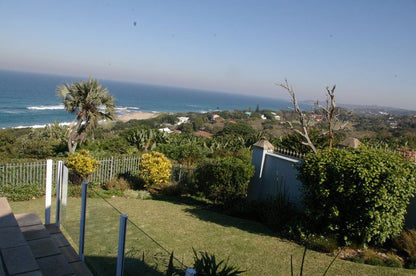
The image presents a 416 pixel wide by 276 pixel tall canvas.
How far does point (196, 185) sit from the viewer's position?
10.2 m

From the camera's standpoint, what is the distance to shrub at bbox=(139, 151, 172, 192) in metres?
11.0

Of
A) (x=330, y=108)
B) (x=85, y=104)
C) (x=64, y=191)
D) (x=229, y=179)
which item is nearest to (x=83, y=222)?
(x=64, y=191)

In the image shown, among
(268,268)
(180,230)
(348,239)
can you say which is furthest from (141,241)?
(348,239)

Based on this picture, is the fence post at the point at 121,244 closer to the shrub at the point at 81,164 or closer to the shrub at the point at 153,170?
the shrub at the point at 153,170

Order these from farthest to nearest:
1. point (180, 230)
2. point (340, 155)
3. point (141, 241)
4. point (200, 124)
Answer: point (200, 124), point (180, 230), point (340, 155), point (141, 241)

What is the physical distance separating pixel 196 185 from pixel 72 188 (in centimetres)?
388

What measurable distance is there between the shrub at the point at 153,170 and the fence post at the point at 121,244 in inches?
293

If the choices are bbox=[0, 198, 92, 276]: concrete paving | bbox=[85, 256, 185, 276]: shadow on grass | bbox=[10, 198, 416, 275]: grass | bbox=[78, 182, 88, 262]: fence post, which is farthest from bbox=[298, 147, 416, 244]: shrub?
bbox=[0, 198, 92, 276]: concrete paving

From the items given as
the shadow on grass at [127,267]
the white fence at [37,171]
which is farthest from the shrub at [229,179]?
the shadow on grass at [127,267]

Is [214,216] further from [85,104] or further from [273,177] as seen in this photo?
[85,104]

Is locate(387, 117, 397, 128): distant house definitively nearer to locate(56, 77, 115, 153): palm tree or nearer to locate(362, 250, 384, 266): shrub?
locate(56, 77, 115, 153): palm tree

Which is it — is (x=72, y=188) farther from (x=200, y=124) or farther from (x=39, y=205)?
(x=200, y=124)

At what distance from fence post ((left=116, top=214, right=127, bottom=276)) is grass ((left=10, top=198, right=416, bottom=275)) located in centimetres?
7

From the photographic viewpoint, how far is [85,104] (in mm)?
14320
